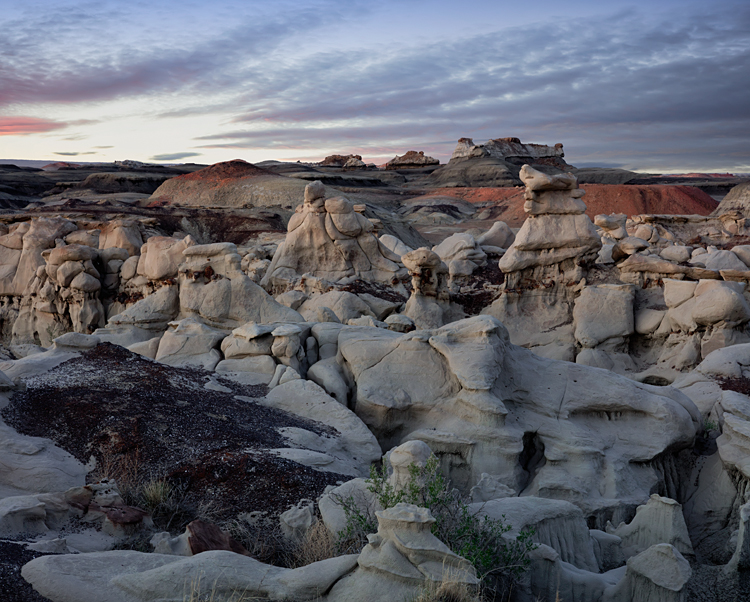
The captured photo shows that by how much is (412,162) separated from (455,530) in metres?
91.0

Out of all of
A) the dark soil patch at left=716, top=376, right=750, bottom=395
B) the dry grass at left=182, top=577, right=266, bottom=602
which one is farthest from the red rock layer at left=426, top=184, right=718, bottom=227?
the dry grass at left=182, top=577, right=266, bottom=602

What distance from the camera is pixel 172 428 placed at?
26.2ft

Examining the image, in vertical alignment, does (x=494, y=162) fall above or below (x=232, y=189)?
above

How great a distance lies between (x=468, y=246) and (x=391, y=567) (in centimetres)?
1868

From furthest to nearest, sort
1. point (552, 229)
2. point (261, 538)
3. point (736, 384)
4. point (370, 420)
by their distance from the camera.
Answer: point (552, 229)
point (736, 384)
point (370, 420)
point (261, 538)

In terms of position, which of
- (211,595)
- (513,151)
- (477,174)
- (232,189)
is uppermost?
(513,151)

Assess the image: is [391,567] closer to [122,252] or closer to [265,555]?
[265,555]

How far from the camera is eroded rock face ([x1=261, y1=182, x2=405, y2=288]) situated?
19641 millimetres

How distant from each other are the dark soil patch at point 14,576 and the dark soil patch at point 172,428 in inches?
80.0

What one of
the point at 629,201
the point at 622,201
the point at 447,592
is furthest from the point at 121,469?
the point at 629,201

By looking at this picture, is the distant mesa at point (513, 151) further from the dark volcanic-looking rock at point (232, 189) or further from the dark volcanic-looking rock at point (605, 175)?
the dark volcanic-looking rock at point (232, 189)

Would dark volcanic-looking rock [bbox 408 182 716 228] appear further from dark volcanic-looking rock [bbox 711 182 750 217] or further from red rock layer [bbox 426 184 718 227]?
dark volcanic-looking rock [bbox 711 182 750 217]

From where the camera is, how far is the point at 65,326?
18.5 m

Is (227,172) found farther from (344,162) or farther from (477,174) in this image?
(344,162)
